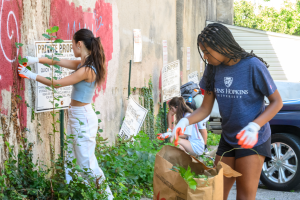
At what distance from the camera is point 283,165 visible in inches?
210

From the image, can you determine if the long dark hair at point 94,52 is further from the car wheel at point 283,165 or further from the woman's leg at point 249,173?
the car wheel at point 283,165

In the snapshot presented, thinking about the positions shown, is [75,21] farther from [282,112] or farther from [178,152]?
[282,112]

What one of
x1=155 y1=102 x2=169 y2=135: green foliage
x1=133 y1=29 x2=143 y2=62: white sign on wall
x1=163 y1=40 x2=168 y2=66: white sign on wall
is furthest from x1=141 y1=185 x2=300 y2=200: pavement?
x1=163 y1=40 x2=168 y2=66: white sign on wall

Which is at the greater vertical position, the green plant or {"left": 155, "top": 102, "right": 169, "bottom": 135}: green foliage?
the green plant

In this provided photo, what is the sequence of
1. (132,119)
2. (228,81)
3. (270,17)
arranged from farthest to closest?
(270,17) → (132,119) → (228,81)

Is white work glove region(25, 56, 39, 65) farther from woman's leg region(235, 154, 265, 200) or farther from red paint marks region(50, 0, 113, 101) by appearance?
woman's leg region(235, 154, 265, 200)

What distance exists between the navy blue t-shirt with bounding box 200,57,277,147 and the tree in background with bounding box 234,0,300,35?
38.3 m

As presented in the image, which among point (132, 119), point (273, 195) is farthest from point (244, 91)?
point (132, 119)

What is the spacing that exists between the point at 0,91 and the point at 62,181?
42.3 inches

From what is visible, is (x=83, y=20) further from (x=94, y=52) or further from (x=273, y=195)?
(x=273, y=195)

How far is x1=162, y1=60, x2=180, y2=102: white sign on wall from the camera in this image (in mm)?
7753

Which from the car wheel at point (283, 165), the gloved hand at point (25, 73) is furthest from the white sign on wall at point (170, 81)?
the gloved hand at point (25, 73)

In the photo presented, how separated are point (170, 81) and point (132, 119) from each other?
2057 millimetres

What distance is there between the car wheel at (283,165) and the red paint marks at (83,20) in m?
2.73
